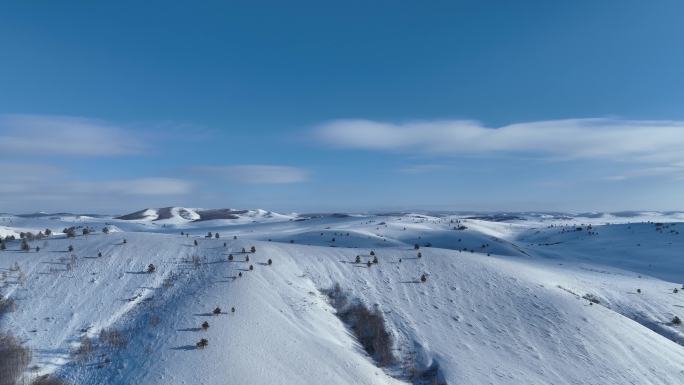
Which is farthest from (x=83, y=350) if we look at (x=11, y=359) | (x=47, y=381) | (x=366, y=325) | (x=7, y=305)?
(x=366, y=325)

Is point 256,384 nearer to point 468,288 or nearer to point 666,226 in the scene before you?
point 468,288

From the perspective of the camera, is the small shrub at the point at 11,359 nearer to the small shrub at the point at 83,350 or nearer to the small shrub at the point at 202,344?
the small shrub at the point at 83,350

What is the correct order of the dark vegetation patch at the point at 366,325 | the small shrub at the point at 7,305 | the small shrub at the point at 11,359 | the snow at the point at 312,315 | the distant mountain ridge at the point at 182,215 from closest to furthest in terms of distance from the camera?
1. the small shrub at the point at 11,359
2. the snow at the point at 312,315
3. the small shrub at the point at 7,305
4. the dark vegetation patch at the point at 366,325
5. the distant mountain ridge at the point at 182,215

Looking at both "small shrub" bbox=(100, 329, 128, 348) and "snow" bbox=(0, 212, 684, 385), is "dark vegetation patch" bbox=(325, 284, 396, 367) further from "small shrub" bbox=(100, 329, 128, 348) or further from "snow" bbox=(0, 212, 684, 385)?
"small shrub" bbox=(100, 329, 128, 348)

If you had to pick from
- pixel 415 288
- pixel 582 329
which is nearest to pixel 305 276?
pixel 415 288

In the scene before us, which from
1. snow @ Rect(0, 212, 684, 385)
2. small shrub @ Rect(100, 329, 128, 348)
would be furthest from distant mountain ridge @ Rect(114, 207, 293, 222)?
small shrub @ Rect(100, 329, 128, 348)

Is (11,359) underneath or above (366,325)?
above

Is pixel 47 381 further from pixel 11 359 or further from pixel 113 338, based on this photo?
pixel 113 338

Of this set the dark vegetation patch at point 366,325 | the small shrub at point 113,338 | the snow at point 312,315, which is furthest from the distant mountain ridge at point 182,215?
the small shrub at point 113,338
